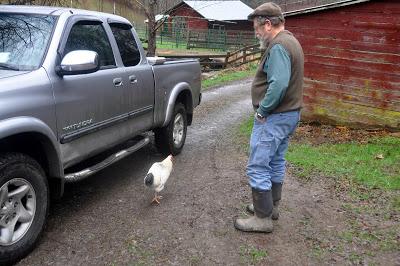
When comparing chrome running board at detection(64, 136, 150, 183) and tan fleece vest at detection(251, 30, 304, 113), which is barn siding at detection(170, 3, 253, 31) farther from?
tan fleece vest at detection(251, 30, 304, 113)

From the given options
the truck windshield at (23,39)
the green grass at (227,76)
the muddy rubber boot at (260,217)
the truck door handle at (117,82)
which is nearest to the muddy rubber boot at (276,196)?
the muddy rubber boot at (260,217)

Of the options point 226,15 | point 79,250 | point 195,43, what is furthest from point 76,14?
point 226,15

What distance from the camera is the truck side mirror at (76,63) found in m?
3.68

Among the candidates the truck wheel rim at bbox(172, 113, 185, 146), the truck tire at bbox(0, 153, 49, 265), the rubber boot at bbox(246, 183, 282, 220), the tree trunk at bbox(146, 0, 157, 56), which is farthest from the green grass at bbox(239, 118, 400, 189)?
the tree trunk at bbox(146, 0, 157, 56)

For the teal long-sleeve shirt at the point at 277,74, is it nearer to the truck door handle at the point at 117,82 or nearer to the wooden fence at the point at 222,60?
the truck door handle at the point at 117,82

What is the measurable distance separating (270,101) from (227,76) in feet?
50.9

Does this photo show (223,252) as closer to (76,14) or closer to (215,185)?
(215,185)

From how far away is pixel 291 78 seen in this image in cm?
385

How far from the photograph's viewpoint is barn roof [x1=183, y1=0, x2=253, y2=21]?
155ft

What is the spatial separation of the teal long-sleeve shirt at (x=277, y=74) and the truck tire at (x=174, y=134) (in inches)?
107

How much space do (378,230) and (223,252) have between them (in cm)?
165

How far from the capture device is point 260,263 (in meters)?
3.63

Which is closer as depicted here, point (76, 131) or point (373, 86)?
point (76, 131)

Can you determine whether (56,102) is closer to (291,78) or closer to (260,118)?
(260,118)
